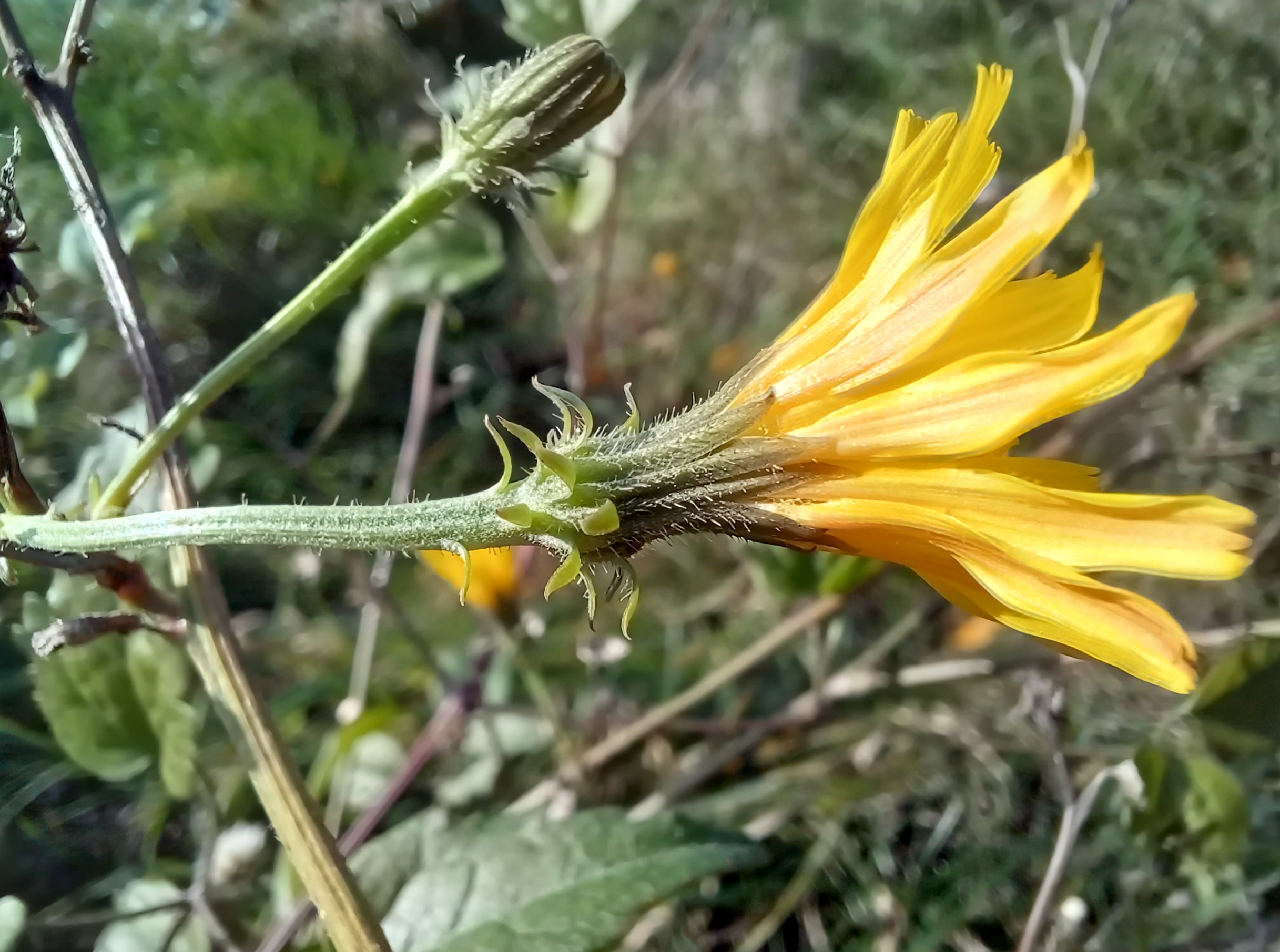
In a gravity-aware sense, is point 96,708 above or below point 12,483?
below

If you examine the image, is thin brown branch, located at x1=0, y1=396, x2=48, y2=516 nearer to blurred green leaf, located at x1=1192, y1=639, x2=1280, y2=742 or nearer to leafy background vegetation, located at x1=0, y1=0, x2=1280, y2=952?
leafy background vegetation, located at x1=0, y1=0, x2=1280, y2=952

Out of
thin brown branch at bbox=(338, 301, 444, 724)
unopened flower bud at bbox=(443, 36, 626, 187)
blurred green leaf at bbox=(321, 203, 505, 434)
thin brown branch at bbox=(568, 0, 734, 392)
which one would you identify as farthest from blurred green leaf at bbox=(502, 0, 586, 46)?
unopened flower bud at bbox=(443, 36, 626, 187)

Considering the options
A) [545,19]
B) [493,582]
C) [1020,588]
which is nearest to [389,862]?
[493,582]

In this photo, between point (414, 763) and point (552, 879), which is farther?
point (414, 763)

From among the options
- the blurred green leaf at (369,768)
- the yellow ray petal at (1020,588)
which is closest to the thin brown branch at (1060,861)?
the yellow ray petal at (1020,588)

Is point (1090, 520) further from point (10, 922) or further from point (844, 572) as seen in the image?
point (10, 922)

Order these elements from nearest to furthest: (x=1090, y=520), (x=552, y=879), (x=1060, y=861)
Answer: (x=1090, y=520) → (x=552, y=879) → (x=1060, y=861)

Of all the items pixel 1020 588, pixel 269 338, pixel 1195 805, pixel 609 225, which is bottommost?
pixel 1195 805

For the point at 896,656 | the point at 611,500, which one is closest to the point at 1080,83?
the point at 611,500
